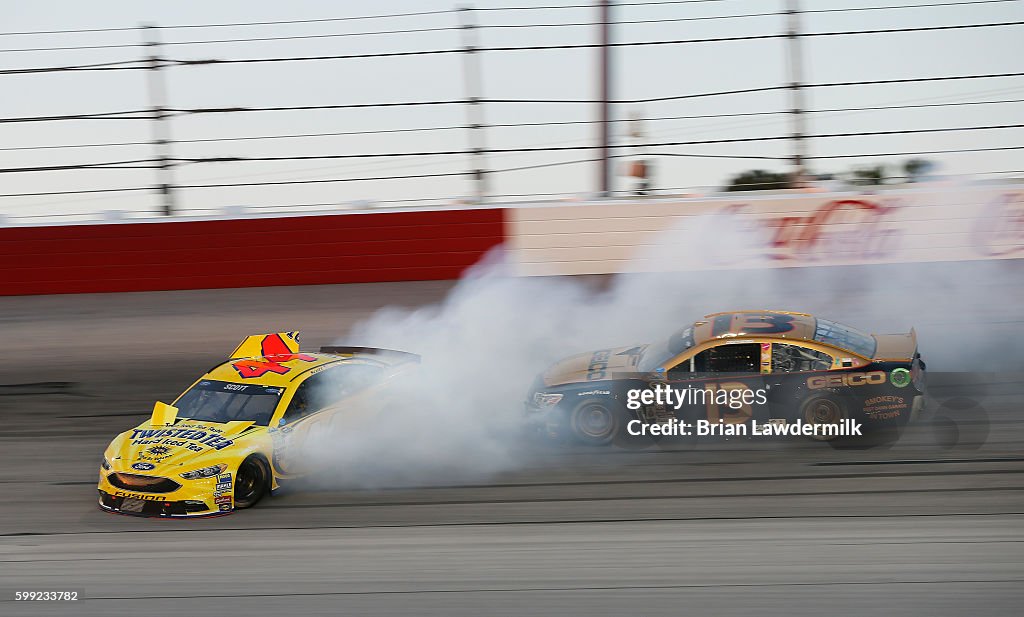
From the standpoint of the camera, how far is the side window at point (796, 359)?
26.1 feet

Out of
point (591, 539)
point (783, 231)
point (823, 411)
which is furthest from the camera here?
point (783, 231)

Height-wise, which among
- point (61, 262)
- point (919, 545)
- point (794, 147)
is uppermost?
point (794, 147)

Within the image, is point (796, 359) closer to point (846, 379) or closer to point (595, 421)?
point (846, 379)

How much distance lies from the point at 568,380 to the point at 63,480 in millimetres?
4272

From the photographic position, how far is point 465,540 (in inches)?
267

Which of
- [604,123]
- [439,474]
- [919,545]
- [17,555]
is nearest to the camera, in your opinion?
[919,545]

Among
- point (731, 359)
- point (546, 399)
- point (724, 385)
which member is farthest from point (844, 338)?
point (546, 399)

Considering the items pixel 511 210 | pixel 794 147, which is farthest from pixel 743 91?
pixel 511 210

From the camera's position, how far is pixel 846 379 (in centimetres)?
791

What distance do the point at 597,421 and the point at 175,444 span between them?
3.27m

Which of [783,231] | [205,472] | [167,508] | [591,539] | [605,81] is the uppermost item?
[605,81]

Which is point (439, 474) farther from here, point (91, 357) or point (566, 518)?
point (91, 357)
